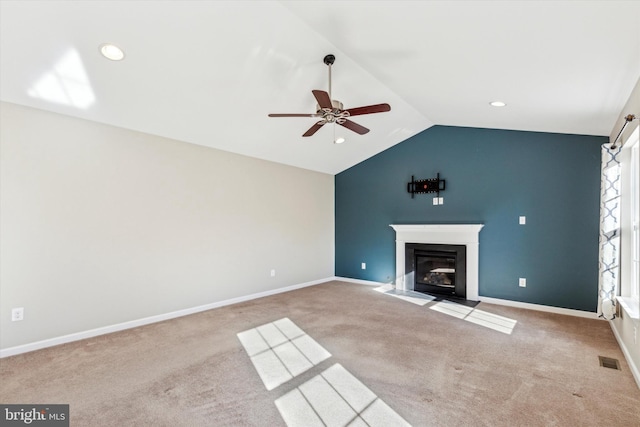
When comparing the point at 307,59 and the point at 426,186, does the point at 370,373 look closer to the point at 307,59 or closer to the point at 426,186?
the point at 307,59

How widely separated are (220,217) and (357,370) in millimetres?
3050

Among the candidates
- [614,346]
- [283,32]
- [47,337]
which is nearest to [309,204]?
[283,32]

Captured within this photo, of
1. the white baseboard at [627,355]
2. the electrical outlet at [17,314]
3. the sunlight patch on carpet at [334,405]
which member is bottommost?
the sunlight patch on carpet at [334,405]

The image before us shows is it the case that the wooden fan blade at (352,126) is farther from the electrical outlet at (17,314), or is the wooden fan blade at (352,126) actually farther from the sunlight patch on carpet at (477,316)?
the electrical outlet at (17,314)

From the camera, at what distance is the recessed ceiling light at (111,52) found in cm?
251

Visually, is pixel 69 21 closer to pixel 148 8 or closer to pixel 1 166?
pixel 148 8

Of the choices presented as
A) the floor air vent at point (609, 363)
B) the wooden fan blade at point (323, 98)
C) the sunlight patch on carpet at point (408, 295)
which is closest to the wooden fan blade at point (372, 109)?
the wooden fan blade at point (323, 98)

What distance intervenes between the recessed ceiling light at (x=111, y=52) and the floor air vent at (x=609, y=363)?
16.2 ft

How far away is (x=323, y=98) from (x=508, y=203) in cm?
353

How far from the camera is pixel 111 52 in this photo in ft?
8.45

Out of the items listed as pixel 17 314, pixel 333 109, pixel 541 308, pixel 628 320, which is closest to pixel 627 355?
pixel 628 320

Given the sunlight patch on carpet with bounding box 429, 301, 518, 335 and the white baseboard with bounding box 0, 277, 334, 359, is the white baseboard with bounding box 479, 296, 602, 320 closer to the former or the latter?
the sunlight patch on carpet with bounding box 429, 301, 518, 335

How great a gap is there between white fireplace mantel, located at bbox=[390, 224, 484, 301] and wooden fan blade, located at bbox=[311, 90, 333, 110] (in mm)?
3293

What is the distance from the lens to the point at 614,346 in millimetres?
3029
